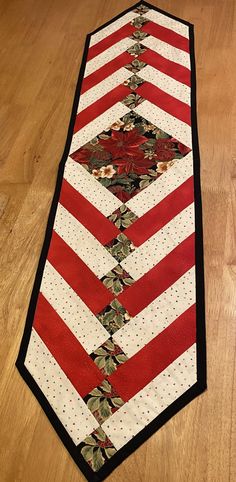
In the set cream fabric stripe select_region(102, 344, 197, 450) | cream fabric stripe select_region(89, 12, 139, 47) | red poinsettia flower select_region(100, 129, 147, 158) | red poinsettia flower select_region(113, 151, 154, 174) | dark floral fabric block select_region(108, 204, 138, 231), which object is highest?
cream fabric stripe select_region(89, 12, 139, 47)

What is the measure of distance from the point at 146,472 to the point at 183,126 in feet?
3.51

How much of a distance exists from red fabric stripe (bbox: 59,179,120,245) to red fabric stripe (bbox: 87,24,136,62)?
0.68 meters

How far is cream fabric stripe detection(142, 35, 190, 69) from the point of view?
1826mm

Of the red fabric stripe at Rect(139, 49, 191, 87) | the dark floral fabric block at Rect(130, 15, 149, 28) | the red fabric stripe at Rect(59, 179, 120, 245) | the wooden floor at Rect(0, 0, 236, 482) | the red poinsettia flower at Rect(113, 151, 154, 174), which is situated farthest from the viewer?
the dark floral fabric block at Rect(130, 15, 149, 28)

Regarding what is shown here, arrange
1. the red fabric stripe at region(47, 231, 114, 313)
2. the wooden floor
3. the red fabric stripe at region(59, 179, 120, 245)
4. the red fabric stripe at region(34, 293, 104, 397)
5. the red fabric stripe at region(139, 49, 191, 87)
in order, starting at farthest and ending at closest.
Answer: the red fabric stripe at region(139, 49, 191, 87) → the red fabric stripe at region(59, 179, 120, 245) → the red fabric stripe at region(47, 231, 114, 313) → the red fabric stripe at region(34, 293, 104, 397) → the wooden floor

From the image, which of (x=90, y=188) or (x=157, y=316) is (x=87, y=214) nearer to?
(x=90, y=188)

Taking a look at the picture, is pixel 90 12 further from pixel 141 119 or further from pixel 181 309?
pixel 181 309

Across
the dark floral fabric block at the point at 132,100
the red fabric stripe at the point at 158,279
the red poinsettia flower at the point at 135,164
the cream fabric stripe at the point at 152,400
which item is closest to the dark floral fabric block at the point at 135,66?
the dark floral fabric block at the point at 132,100

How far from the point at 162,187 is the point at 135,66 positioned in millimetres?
614

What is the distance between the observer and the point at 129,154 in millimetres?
1610

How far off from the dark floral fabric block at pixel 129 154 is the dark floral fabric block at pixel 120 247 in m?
0.14

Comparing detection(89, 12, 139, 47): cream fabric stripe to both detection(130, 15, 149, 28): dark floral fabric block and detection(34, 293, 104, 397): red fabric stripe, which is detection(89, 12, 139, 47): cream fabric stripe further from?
detection(34, 293, 104, 397): red fabric stripe

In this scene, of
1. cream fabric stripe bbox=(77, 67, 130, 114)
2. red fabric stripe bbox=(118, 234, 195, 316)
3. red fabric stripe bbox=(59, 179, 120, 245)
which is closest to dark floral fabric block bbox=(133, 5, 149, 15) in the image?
cream fabric stripe bbox=(77, 67, 130, 114)

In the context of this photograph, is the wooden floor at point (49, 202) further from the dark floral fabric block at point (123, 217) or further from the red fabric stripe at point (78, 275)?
the dark floral fabric block at point (123, 217)
